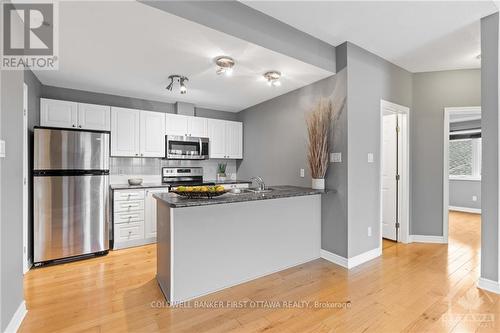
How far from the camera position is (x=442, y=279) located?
2594mm

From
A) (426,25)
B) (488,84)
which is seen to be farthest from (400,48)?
(488,84)

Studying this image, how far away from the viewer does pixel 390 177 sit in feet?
13.0

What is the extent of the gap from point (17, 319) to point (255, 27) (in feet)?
10.3

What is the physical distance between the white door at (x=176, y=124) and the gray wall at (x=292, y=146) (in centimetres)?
132

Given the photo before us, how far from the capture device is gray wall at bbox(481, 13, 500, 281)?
7.57 ft

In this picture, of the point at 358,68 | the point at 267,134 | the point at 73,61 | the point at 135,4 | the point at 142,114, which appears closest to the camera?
the point at 135,4

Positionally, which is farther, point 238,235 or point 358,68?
point 358,68

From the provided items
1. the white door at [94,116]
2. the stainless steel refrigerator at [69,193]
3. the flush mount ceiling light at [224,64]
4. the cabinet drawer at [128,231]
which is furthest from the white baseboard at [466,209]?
the white door at [94,116]

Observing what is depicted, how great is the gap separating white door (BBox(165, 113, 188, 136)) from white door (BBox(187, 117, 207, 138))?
0.08 metres

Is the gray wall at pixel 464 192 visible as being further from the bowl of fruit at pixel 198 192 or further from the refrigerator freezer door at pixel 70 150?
the refrigerator freezer door at pixel 70 150

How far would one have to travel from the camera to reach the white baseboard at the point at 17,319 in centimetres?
172

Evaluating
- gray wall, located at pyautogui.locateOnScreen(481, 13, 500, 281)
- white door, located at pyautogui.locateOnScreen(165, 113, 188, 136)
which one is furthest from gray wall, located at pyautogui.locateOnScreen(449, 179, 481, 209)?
white door, located at pyautogui.locateOnScreen(165, 113, 188, 136)

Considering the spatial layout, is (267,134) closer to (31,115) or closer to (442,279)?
(442,279)

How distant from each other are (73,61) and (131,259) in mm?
2536
